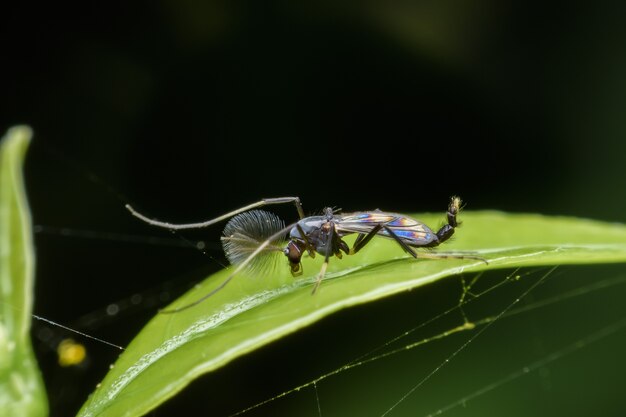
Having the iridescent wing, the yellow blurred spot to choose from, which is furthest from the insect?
the yellow blurred spot

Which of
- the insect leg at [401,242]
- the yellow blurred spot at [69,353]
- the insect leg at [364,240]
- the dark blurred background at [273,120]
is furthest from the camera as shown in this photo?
the dark blurred background at [273,120]

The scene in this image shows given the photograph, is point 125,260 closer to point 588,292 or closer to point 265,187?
point 265,187

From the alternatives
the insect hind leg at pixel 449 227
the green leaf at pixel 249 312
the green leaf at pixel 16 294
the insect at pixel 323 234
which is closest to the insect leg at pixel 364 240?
the insect at pixel 323 234

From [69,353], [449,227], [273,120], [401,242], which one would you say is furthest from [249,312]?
[273,120]

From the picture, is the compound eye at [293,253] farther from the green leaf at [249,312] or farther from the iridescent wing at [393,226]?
the iridescent wing at [393,226]

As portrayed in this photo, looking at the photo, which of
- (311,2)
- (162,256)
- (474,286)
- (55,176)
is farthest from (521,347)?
(55,176)
